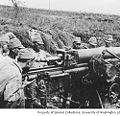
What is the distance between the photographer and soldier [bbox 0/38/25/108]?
4.00m

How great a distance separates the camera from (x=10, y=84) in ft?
13.3

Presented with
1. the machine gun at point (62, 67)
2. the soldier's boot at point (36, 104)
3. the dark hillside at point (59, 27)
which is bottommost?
the soldier's boot at point (36, 104)

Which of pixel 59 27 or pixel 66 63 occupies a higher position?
pixel 66 63

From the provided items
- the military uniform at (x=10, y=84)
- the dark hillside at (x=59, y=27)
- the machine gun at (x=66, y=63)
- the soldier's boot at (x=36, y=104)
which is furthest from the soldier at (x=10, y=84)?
the dark hillside at (x=59, y=27)

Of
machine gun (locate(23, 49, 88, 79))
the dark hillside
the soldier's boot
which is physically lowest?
the soldier's boot

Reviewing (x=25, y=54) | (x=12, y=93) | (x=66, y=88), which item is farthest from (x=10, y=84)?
(x=66, y=88)

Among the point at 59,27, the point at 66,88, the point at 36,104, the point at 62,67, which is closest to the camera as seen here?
the point at 62,67

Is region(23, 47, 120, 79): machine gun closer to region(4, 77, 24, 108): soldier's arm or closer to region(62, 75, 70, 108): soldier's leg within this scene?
region(62, 75, 70, 108): soldier's leg

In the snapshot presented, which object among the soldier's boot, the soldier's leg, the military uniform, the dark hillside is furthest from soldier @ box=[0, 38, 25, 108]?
→ the dark hillside

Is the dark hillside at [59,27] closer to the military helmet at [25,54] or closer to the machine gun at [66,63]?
the military helmet at [25,54]

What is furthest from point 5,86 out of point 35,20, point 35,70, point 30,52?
point 35,20

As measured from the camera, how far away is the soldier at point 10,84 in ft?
13.1

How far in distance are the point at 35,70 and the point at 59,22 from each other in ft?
30.7

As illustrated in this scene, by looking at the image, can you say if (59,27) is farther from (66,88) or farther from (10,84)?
(10,84)
